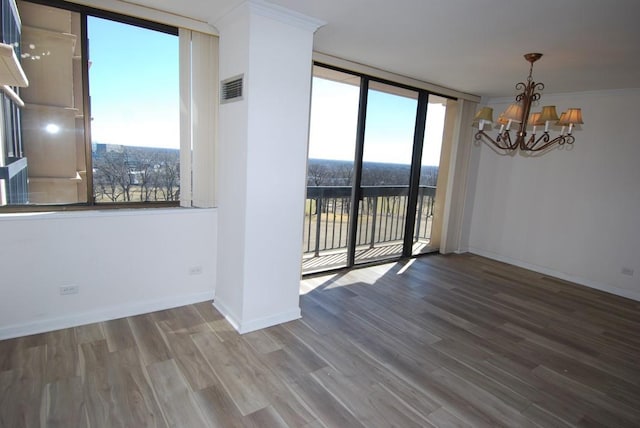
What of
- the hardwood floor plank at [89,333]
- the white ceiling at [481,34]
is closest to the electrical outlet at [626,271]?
the white ceiling at [481,34]

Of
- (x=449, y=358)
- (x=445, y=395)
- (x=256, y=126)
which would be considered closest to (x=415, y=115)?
(x=256, y=126)

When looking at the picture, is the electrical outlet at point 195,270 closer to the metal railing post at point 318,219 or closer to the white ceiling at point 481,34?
the metal railing post at point 318,219

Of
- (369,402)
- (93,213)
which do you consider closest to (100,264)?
(93,213)

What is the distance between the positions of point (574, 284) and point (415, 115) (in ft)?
10.3

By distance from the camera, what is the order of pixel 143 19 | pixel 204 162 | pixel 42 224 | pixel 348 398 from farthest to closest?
pixel 204 162, pixel 143 19, pixel 42 224, pixel 348 398

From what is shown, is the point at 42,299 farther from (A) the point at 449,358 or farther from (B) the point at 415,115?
(B) the point at 415,115

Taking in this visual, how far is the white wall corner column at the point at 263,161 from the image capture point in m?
2.65

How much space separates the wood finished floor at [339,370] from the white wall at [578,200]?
3.53 ft

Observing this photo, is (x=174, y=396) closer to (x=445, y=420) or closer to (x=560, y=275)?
(x=445, y=420)

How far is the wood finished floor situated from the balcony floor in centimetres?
88

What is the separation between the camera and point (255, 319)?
2.97 meters

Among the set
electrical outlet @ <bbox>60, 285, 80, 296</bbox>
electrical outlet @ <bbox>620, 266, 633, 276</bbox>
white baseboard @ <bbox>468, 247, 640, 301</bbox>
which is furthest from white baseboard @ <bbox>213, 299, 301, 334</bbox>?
Answer: electrical outlet @ <bbox>620, 266, 633, 276</bbox>

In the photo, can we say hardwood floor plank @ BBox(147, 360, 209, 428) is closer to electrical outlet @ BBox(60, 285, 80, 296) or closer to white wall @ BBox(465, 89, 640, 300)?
electrical outlet @ BBox(60, 285, 80, 296)

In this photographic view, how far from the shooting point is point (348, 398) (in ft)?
7.26
